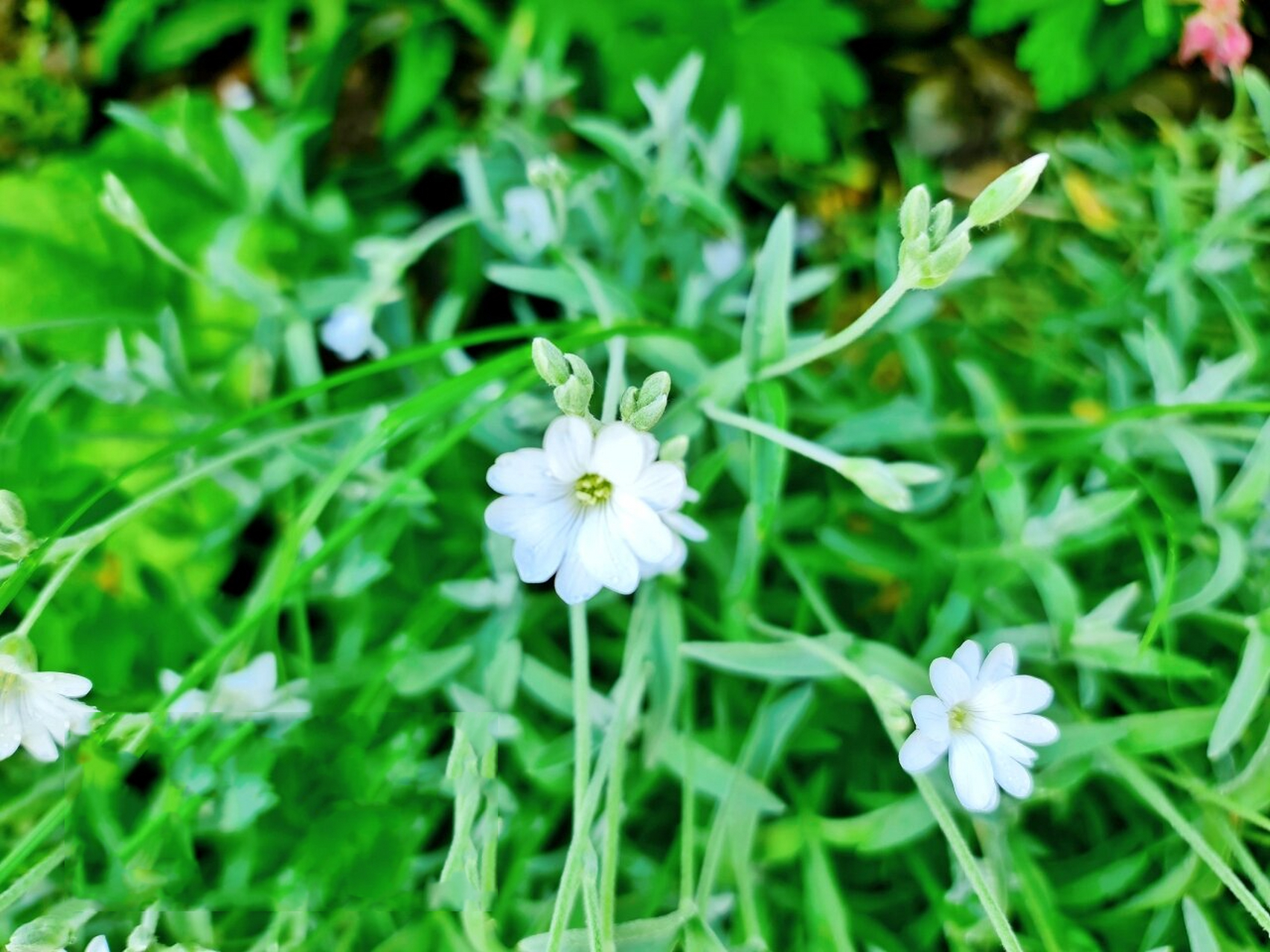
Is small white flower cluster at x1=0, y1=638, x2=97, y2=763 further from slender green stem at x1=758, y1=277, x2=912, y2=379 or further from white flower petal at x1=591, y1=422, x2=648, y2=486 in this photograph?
slender green stem at x1=758, y1=277, x2=912, y2=379

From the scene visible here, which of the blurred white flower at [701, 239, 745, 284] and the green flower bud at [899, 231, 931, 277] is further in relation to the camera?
the blurred white flower at [701, 239, 745, 284]

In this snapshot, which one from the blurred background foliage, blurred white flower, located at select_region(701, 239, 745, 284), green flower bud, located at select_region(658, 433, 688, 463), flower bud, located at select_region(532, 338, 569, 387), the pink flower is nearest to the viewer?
flower bud, located at select_region(532, 338, 569, 387)

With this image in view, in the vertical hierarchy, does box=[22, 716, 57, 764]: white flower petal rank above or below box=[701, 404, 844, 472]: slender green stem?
below

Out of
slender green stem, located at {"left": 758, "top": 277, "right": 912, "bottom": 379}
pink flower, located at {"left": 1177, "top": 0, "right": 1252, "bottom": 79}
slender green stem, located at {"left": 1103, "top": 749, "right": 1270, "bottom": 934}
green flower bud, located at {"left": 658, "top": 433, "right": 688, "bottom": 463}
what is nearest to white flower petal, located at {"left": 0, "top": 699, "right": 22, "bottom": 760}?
green flower bud, located at {"left": 658, "top": 433, "right": 688, "bottom": 463}

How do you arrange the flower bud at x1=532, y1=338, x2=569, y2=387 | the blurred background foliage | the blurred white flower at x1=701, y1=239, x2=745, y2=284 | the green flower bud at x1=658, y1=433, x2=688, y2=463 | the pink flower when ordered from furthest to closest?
the blurred white flower at x1=701, y1=239, x2=745, y2=284, the pink flower, the blurred background foliage, the green flower bud at x1=658, y1=433, x2=688, y2=463, the flower bud at x1=532, y1=338, x2=569, y2=387

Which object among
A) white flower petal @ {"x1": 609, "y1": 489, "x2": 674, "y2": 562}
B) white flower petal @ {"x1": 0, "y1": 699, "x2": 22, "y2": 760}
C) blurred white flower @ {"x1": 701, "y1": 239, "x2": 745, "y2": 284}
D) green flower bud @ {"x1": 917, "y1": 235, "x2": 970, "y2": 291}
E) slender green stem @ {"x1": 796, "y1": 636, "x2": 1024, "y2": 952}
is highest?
green flower bud @ {"x1": 917, "y1": 235, "x2": 970, "y2": 291}

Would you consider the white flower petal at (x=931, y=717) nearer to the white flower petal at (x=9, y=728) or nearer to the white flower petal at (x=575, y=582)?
the white flower petal at (x=575, y=582)

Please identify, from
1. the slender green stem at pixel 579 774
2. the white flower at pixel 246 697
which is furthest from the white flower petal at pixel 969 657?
the white flower at pixel 246 697
